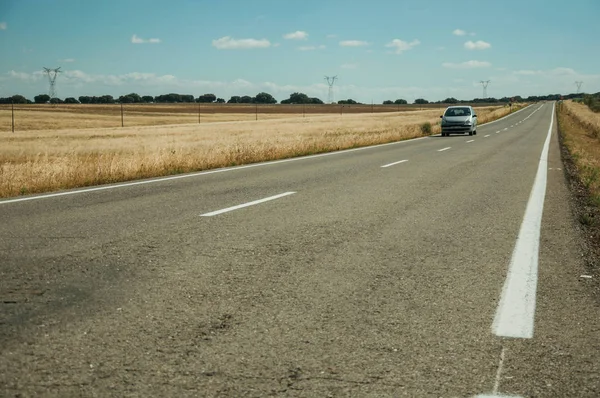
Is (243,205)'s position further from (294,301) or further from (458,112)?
(458,112)

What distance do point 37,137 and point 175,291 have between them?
41011 millimetres

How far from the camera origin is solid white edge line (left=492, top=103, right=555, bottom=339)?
3.68 m

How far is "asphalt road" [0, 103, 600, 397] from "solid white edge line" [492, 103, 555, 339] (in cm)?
2

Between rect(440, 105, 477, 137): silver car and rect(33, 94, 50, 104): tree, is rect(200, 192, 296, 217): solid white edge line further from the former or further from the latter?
rect(33, 94, 50, 104): tree

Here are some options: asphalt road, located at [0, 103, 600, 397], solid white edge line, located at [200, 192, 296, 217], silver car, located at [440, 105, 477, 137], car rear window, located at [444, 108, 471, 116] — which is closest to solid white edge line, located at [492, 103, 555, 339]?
asphalt road, located at [0, 103, 600, 397]

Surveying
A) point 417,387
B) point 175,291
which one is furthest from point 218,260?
point 417,387

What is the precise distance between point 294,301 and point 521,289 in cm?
182

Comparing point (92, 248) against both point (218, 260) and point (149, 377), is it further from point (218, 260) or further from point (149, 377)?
point (149, 377)

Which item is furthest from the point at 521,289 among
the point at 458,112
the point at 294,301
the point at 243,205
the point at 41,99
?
the point at 41,99

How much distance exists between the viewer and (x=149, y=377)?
9.52 feet

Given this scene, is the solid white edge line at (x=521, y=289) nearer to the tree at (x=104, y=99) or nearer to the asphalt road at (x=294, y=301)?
the asphalt road at (x=294, y=301)

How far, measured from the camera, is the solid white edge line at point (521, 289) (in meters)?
3.68

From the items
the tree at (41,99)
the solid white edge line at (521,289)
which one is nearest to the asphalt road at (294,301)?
the solid white edge line at (521,289)

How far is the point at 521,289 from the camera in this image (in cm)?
450
